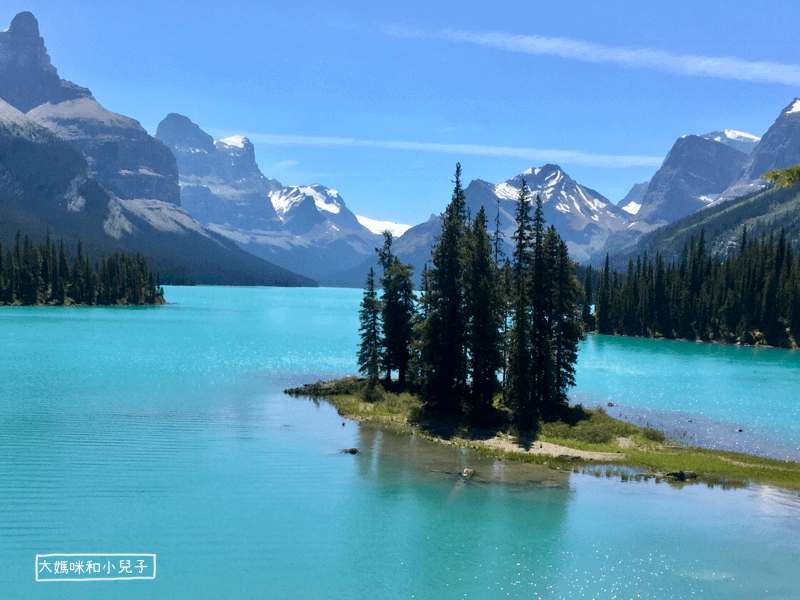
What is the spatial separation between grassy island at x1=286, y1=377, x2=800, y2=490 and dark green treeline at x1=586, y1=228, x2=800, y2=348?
115922 mm

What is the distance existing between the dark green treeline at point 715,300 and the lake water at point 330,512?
100 meters

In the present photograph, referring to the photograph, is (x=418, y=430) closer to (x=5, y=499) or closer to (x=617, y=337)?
(x=5, y=499)

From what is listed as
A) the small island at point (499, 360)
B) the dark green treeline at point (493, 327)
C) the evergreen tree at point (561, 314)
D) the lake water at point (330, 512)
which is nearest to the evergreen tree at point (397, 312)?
the small island at point (499, 360)

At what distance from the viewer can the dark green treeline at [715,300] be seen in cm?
14712

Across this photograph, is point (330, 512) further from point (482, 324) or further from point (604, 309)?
point (604, 309)

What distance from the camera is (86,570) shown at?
2348 cm

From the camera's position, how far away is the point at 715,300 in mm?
159125

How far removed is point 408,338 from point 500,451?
2154cm

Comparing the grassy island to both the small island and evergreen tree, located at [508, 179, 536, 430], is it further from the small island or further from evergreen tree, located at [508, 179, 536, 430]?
evergreen tree, located at [508, 179, 536, 430]

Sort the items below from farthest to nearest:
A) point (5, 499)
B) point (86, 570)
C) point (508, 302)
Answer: point (508, 302) → point (5, 499) → point (86, 570)

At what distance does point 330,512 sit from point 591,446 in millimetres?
21625

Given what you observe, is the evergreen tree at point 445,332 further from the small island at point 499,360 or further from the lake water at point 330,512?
the lake water at point 330,512

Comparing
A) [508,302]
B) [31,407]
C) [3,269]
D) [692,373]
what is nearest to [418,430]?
[508,302]

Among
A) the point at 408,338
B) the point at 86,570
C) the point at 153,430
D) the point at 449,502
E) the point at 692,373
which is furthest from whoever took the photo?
the point at 692,373
